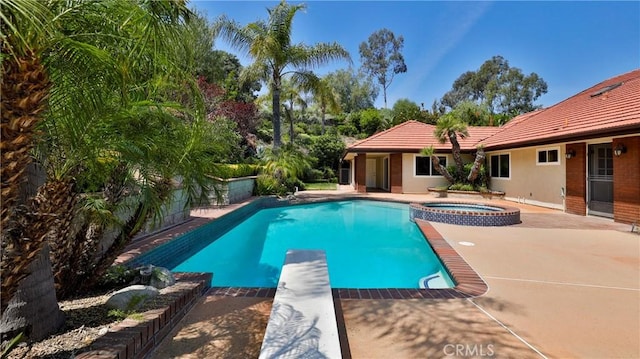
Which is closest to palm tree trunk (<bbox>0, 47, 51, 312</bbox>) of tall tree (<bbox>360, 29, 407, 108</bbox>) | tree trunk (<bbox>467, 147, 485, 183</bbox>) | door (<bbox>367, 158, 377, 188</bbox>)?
tree trunk (<bbox>467, 147, 485, 183</bbox>)

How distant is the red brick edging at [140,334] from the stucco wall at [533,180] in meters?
16.1

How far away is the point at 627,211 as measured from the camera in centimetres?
1059

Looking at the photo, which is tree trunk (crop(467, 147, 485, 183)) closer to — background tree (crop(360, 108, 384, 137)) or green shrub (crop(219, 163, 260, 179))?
green shrub (crop(219, 163, 260, 179))

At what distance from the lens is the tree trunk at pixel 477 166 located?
19016mm

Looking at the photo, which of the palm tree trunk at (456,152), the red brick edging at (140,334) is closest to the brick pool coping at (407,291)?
the red brick edging at (140,334)

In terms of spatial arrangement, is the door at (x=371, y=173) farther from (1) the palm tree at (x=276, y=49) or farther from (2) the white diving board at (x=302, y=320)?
(2) the white diving board at (x=302, y=320)

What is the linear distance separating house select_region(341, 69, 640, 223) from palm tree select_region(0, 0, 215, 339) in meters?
12.8

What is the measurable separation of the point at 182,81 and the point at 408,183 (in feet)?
65.9

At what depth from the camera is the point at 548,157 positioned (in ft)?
49.7

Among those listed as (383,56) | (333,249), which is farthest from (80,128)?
(383,56)

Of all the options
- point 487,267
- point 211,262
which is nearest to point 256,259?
point 211,262

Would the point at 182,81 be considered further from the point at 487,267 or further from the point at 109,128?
the point at 487,267

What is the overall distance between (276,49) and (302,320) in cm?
1700

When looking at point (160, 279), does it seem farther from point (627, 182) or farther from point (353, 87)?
point (353, 87)
